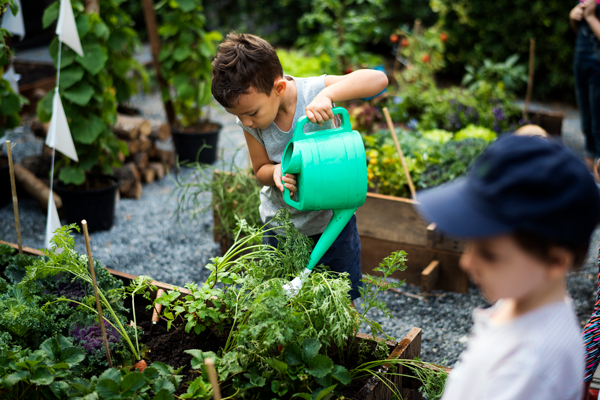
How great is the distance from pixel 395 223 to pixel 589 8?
1.79 m

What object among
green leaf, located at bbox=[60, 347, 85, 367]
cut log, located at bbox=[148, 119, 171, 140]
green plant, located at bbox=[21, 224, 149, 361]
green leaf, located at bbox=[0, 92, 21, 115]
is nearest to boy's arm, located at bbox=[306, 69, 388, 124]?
green plant, located at bbox=[21, 224, 149, 361]

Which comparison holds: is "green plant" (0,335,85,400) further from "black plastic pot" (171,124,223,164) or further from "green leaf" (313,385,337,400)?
"black plastic pot" (171,124,223,164)

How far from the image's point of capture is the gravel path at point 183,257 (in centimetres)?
234

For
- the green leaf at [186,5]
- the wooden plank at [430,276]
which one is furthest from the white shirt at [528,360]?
the green leaf at [186,5]

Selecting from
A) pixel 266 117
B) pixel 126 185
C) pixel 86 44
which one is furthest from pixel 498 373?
pixel 126 185

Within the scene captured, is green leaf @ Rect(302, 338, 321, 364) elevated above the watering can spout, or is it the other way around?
the watering can spout

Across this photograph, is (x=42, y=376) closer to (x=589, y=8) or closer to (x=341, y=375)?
(x=341, y=375)

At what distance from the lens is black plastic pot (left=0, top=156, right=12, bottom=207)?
323 centimetres

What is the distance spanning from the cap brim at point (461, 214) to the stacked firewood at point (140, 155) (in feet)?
9.52

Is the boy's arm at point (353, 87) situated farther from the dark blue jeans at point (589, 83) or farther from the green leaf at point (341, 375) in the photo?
the dark blue jeans at point (589, 83)

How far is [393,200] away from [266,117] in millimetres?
1238

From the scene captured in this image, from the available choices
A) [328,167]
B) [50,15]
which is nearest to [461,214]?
[328,167]

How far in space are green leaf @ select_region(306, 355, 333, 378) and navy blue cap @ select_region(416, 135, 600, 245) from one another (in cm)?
70

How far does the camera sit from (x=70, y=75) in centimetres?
276
